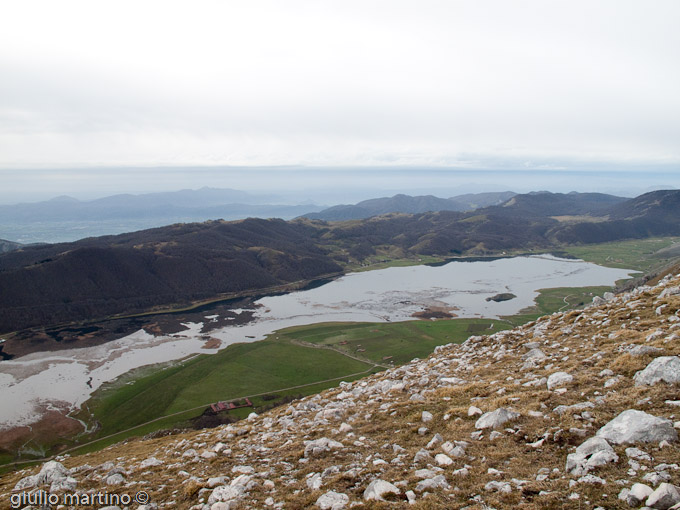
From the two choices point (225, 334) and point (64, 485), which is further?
point (225, 334)

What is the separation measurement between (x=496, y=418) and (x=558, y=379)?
450cm

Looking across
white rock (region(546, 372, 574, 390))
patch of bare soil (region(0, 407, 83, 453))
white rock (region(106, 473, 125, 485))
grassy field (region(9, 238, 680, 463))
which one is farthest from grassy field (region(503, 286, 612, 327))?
white rock (region(106, 473, 125, 485))

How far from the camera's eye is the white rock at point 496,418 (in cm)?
1371

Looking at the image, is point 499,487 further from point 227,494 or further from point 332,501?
point 227,494

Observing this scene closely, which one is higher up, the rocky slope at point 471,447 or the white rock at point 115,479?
the rocky slope at point 471,447

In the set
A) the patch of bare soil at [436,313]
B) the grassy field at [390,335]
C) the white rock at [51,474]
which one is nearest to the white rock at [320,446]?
the white rock at [51,474]

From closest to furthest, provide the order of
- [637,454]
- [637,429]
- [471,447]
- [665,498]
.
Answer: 1. [665,498]
2. [637,454]
3. [637,429]
4. [471,447]

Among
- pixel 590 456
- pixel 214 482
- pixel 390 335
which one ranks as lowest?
pixel 390 335

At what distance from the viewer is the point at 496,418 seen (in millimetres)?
13852

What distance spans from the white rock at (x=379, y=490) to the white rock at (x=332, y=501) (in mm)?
638

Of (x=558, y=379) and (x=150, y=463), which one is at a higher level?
(x=558, y=379)

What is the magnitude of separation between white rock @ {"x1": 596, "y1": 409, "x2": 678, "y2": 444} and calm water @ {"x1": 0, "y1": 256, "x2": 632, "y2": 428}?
96895mm

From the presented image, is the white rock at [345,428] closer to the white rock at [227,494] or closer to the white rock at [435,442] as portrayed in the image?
the white rock at [435,442]

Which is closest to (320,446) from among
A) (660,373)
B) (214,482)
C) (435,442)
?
(214,482)
